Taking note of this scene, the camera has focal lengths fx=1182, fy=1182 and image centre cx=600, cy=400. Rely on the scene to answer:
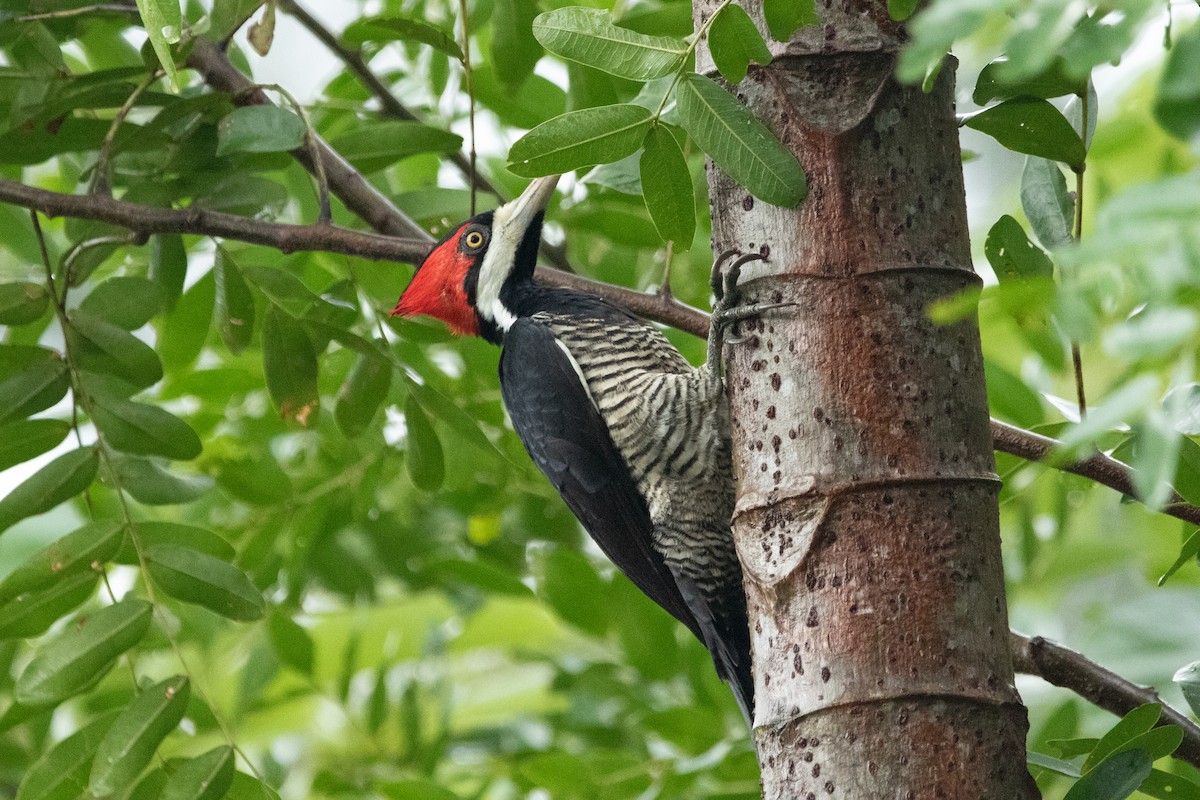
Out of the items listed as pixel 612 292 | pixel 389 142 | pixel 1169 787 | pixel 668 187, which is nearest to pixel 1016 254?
pixel 668 187

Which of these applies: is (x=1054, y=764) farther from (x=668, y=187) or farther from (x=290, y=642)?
(x=290, y=642)

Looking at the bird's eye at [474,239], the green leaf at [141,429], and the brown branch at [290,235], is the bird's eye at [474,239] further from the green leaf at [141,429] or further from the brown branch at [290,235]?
the green leaf at [141,429]

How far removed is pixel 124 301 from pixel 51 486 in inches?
16.9

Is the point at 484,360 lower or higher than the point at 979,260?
lower

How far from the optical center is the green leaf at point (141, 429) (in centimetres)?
251

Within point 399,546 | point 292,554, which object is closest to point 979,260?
point 399,546

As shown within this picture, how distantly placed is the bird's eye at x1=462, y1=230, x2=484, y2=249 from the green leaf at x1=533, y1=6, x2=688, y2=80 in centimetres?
175

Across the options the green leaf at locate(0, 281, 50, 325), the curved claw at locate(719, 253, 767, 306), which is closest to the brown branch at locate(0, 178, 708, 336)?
the green leaf at locate(0, 281, 50, 325)

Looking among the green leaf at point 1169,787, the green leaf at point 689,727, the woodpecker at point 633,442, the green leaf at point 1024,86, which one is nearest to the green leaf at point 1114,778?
the green leaf at point 1169,787

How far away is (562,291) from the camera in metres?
3.40

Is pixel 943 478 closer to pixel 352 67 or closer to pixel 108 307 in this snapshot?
pixel 108 307

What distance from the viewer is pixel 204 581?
2.42 meters

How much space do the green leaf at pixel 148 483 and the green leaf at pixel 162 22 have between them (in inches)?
50.9

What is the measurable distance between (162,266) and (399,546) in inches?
56.4
